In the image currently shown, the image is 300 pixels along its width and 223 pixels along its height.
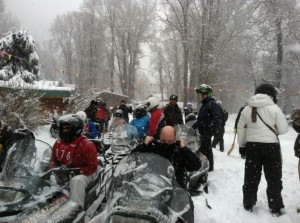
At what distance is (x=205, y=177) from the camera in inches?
228

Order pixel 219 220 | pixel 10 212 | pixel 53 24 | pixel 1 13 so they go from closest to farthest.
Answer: pixel 10 212 → pixel 219 220 → pixel 1 13 → pixel 53 24

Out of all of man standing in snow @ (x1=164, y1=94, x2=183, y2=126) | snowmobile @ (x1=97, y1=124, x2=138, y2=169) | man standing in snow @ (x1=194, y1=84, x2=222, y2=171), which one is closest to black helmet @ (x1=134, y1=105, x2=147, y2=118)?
snowmobile @ (x1=97, y1=124, x2=138, y2=169)

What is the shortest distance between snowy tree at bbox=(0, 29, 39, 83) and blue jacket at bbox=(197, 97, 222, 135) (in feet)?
45.0

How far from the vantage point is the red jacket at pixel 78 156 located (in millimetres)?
4543

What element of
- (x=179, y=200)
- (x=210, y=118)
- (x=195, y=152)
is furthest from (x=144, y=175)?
(x=210, y=118)

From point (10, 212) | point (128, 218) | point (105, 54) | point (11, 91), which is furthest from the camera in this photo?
point (105, 54)

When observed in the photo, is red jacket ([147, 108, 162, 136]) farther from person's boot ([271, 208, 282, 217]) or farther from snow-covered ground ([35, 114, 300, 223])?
person's boot ([271, 208, 282, 217])

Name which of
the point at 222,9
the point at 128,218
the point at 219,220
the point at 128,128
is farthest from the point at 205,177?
the point at 222,9

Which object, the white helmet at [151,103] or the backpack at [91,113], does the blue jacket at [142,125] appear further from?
the backpack at [91,113]

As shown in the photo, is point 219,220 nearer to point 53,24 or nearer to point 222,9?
Result: point 222,9

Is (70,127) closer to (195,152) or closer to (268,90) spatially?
(195,152)

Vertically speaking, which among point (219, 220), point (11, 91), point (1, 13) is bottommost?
point (219, 220)

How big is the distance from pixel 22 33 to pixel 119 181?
1748 centimetres

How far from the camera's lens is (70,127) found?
15.2 ft
